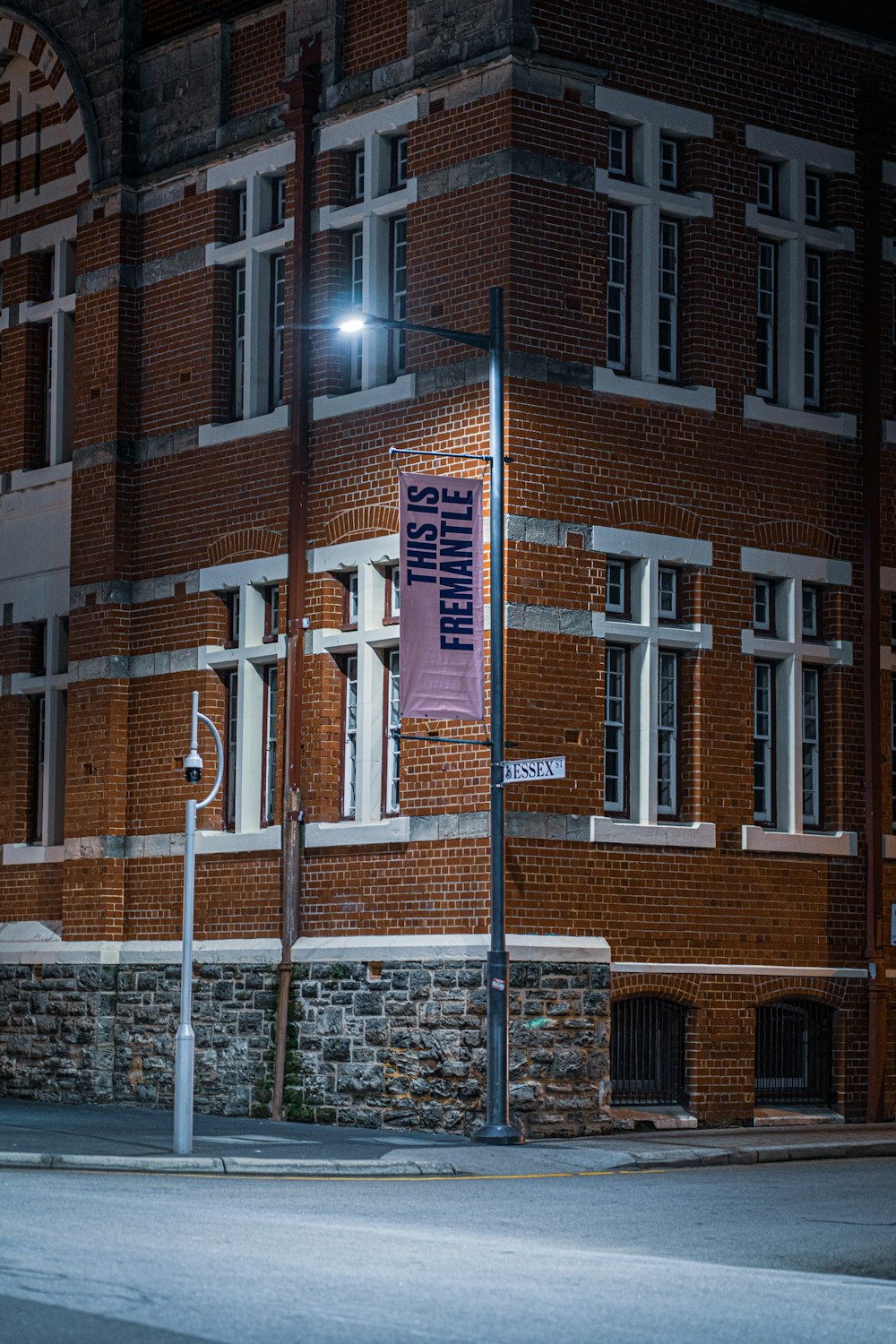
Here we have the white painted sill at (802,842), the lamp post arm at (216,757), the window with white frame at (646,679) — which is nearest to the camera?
the lamp post arm at (216,757)

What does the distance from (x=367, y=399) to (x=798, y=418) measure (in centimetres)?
493

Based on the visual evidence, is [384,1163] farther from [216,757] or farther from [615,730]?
[216,757]

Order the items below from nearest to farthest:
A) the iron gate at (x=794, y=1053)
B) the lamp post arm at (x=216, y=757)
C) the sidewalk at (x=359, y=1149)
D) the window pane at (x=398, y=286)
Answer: the sidewalk at (x=359, y=1149), the lamp post arm at (x=216, y=757), the iron gate at (x=794, y=1053), the window pane at (x=398, y=286)

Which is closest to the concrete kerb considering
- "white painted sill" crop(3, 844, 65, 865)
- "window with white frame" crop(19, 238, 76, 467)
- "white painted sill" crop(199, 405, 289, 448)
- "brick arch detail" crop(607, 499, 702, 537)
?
"brick arch detail" crop(607, 499, 702, 537)

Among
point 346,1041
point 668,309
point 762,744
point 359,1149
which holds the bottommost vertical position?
point 359,1149

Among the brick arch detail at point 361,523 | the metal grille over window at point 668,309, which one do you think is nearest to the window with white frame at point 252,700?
the brick arch detail at point 361,523

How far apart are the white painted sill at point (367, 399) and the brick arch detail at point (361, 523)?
1127 millimetres

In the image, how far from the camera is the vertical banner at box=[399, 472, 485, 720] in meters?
22.5

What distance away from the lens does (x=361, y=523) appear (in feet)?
82.2

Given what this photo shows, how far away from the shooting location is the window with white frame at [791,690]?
2553 cm

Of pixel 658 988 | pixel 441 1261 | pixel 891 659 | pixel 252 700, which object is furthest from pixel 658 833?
pixel 441 1261

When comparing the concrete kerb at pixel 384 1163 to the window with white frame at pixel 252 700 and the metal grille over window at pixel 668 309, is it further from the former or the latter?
the metal grille over window at pixel 668 309

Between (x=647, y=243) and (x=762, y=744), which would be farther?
(x=762, y=744)

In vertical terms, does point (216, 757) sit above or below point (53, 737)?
below
